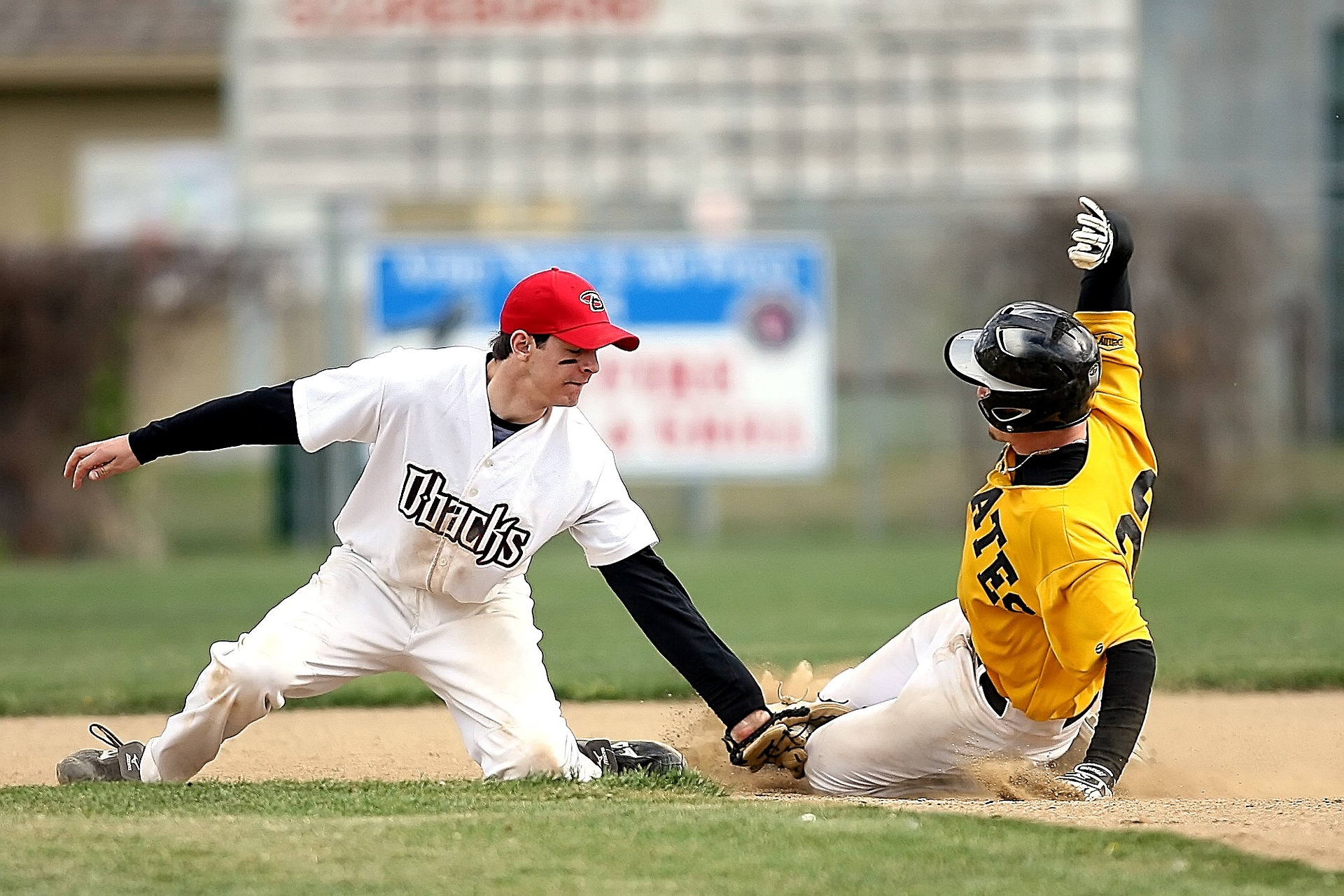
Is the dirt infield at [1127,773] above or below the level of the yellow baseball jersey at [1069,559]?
below

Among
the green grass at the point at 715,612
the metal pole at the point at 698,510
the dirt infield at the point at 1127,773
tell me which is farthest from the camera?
the metal pole at the point at 698,510

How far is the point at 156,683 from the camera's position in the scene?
745 centimetres

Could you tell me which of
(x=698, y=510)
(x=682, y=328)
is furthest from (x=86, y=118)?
(x=698, y=510)

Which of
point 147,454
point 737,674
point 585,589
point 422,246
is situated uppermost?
point 422,246

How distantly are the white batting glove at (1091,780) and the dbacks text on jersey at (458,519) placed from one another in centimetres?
156

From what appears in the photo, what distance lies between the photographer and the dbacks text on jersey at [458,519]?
489 cm

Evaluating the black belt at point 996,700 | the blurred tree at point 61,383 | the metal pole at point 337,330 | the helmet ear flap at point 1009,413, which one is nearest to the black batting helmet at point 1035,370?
the helmet ear flap at point 1009,413

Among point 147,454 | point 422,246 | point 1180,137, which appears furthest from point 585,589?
point 1180,137

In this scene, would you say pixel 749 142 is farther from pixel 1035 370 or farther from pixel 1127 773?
pixel 1035 370

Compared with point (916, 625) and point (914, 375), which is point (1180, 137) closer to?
point (914, 375)

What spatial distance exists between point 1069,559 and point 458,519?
1.61 m

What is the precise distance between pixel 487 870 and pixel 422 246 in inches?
401

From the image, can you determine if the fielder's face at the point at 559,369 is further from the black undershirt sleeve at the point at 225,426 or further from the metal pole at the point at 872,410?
the metal pole at the point at 872,410

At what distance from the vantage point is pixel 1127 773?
5.48m
